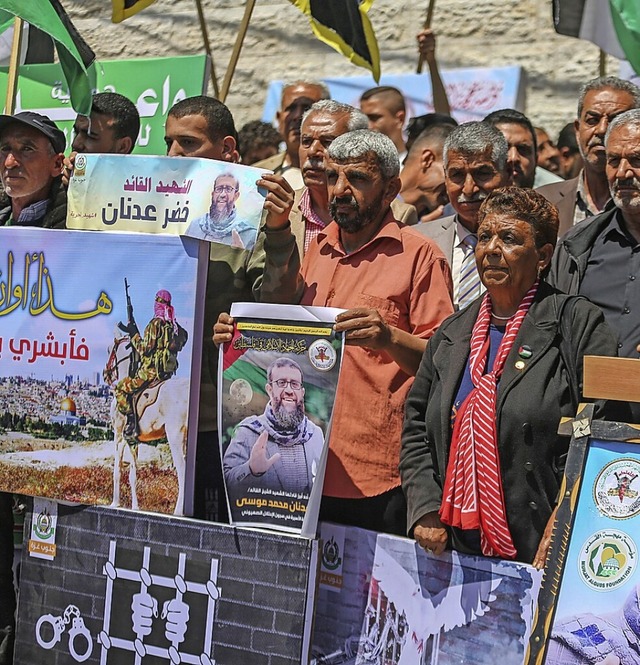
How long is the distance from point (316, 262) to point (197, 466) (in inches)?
36.8

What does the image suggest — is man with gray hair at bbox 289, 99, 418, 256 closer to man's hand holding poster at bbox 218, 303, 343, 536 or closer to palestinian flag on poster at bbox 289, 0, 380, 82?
man's hand holding poster at bbox 218, 303, 343, 536

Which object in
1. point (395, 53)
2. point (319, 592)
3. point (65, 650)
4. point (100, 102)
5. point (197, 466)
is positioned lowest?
point (65, 650)

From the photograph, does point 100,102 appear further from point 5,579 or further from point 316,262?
point 5,579

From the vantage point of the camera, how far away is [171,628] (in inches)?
166

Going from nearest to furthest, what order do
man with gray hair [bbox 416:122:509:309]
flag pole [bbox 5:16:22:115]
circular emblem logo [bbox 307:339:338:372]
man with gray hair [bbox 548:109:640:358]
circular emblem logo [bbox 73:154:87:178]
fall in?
circular emblem logo [bbox 307:339:338:372]
man with gray hair [bbox 548:109:640:358]
circular emblem logo [bbox 73:154:87:178]
man with gray hair [bbox 416:122:509:309]
flag pole [bbox 5:16:22:115]

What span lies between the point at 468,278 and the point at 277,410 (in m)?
1.11

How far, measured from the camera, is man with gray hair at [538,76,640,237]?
5262mm

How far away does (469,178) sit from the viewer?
4.79 metres

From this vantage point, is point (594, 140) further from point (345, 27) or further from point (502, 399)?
point (345, 27)

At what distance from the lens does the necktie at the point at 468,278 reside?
464 centimetres

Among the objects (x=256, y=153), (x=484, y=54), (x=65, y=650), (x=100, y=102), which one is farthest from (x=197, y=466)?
(x=484, y=54)

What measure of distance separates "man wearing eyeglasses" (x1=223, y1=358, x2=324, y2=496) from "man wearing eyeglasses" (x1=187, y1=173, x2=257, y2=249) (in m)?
0.45

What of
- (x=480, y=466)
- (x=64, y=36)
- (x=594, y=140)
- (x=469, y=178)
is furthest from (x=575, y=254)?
(x=64, y=36)

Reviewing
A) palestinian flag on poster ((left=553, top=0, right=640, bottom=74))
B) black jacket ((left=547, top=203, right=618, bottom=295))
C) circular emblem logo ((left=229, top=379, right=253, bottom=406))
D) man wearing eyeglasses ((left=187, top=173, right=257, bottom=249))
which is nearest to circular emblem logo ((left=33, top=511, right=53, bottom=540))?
circular emblem logo ((left=229, top=379, right=253, bottom=406))
